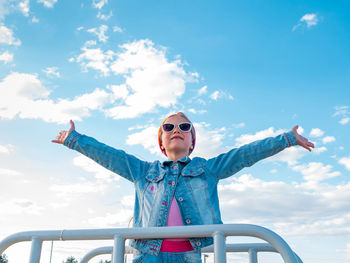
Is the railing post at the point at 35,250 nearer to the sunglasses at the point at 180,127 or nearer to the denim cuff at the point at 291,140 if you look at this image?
the sunglasses at the point at 180,127

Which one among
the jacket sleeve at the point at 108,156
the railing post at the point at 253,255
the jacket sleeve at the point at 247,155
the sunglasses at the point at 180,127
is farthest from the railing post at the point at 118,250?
the railing post at the point at 253,255

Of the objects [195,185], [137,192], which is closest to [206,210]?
[195,185]

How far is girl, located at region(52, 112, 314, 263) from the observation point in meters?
2.71

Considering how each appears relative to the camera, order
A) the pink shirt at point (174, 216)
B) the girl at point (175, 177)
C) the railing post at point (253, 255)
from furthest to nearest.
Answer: the railing post at point (253, 255) < the pink shirt at point (174, 216) < the girl at point (175, 177)

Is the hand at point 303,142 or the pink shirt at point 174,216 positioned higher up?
the hand at point 303,142

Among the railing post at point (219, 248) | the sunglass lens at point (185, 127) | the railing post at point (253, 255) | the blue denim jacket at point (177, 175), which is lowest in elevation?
the railing post at point (219, 248)

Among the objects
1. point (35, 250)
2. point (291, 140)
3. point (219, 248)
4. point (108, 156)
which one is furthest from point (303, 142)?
point (35, 250)

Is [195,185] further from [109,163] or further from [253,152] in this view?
[109,163]

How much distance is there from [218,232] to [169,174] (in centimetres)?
99

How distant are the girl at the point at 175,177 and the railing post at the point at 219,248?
1.70 feet

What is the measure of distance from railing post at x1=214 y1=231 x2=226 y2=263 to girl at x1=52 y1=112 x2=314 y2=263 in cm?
52

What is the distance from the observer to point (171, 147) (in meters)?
3.34

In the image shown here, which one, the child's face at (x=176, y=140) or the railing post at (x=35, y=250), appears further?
the child's face at (x=176, y=140)

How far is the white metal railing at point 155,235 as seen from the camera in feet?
6.91
